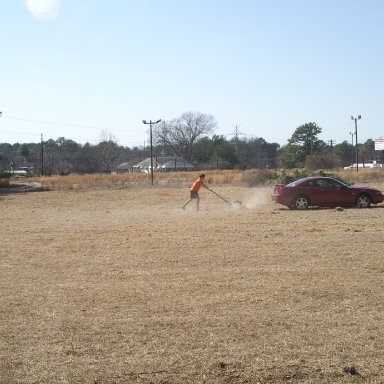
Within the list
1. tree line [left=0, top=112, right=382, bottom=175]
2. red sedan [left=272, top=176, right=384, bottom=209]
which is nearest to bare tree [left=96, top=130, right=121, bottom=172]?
tree line [left=0, top=112, right=382, bottom=175]

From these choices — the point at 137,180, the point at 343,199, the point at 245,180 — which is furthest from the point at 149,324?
the point at 137,180

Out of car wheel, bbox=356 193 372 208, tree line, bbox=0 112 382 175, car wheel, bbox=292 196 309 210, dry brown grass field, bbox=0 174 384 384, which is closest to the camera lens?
dry brown grass field, bbox=0 174 384 384

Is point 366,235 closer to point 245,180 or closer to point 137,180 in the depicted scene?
point 245,180

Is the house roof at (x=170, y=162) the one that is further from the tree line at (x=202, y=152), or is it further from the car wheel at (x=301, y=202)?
the car wheel at (x=301, y=202)

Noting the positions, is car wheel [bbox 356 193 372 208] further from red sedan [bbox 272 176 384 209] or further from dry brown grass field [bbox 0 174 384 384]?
dry brown grass field [bbox 0 174 384 384]

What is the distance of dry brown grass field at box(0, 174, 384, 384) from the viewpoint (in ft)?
16.5

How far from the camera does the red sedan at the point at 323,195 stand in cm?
2142

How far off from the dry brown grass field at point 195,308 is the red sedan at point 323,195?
751 cm

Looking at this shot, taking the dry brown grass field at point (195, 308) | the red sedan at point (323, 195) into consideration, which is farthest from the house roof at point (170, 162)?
the dry brown grass field at point (195, 308)

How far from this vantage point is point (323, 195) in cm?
2155

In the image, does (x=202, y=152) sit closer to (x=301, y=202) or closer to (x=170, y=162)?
(x=170, y=162)

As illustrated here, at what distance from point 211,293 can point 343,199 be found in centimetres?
1479

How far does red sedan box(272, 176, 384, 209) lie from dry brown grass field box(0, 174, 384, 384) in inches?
296

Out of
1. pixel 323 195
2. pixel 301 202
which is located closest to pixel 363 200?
pixel 323 195
